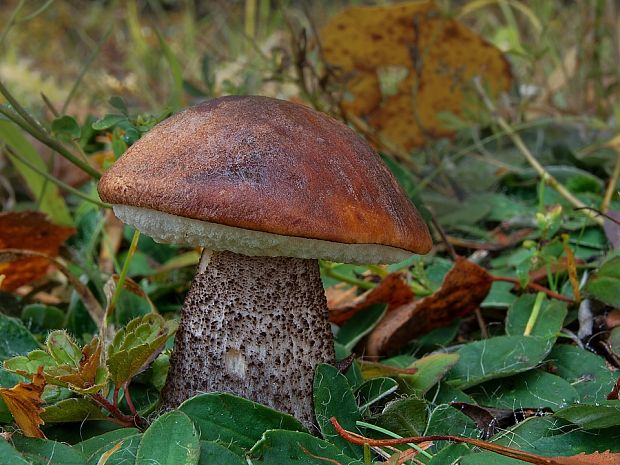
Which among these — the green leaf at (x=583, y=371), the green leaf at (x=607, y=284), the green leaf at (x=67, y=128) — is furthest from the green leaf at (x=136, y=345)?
the green leaf at (x=607, y=284)

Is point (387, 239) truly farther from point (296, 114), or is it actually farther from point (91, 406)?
point (91, 406)

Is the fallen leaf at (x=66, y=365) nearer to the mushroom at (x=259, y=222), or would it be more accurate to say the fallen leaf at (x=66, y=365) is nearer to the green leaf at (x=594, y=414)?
the mushroom at (x=259, y=222)

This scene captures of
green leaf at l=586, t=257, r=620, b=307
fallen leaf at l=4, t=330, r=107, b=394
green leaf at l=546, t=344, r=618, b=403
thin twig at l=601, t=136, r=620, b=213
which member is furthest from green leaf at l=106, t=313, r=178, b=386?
thin twig at l=601, t=136, r=620, b=213

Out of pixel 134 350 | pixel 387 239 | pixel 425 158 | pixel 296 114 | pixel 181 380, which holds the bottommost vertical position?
pixel 425 158

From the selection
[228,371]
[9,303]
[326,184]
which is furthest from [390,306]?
[9,303]

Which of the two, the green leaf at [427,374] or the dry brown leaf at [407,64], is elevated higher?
the dry brown leaf at [407,64]

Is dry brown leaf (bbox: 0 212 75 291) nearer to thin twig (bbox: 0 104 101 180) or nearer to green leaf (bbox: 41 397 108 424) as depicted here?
thin twig (bbox: 0 104 101 180)

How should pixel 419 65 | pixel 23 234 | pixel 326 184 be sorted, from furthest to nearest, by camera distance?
pixel 419 65 → pixel 23 234 → pixel 326 184
